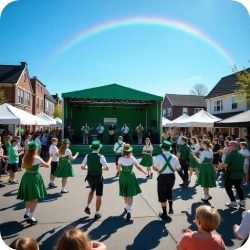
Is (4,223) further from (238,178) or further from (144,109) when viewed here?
(144,109)

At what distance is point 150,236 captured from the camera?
3.43 m

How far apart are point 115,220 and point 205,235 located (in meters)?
2.47

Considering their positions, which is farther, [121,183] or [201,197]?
[201,197]

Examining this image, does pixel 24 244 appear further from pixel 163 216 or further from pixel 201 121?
pixel 201 121

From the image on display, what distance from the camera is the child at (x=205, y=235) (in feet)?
6.36

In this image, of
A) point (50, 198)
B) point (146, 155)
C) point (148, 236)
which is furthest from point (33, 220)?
point (146, 155)

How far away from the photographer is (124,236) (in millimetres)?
3445

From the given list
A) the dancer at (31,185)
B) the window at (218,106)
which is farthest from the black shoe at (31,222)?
the window at (218,106)

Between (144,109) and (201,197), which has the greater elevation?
A: (144,109)

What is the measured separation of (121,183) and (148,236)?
1.25m

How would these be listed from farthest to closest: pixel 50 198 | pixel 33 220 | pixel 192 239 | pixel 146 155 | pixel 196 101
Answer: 1. pixel 196 101
2. pixel 146 155
3. pixel 50 198
4. pixel 33 220
5. pixel 192 239


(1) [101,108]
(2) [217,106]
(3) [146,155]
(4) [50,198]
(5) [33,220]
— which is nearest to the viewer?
(5) [33,220]

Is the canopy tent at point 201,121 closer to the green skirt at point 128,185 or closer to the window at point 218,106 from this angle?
the window at point 218,106

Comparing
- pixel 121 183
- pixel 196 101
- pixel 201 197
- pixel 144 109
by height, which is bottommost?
pixel 201 197
